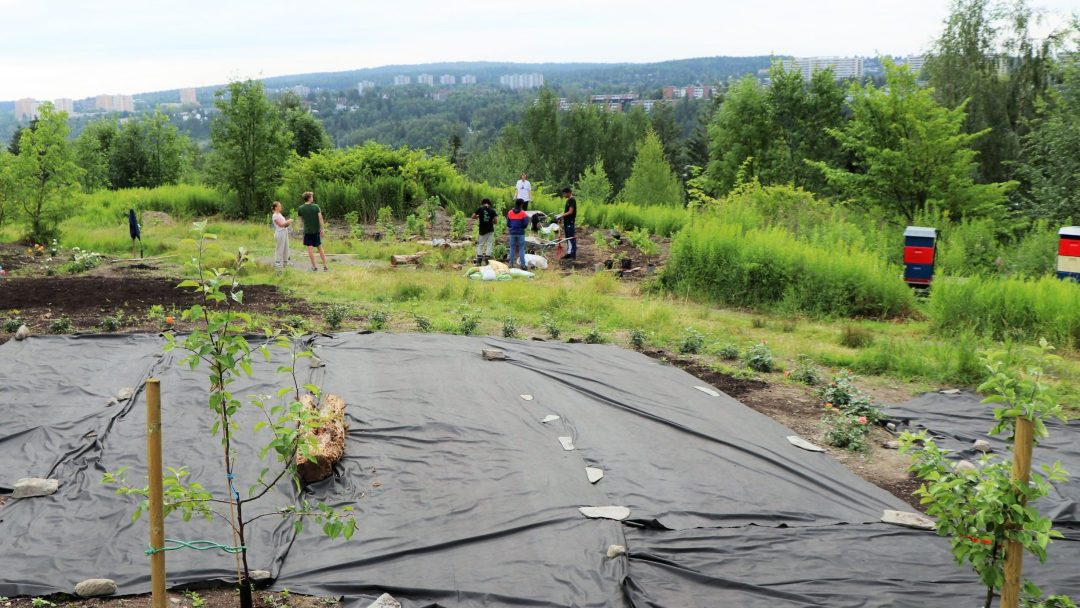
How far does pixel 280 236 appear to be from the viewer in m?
15.0

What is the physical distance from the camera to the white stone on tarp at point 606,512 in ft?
17.5

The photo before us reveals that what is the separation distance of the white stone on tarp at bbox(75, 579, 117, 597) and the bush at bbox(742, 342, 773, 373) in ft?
23.0

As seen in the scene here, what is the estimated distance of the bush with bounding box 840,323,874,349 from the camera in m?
10.7

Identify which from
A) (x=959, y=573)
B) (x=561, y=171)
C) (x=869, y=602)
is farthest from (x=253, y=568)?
(x=561, y=171)

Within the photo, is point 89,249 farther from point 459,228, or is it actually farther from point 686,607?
point 686,607

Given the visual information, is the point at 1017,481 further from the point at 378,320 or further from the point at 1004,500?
the point at 378,320

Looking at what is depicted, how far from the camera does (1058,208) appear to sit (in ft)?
68.5

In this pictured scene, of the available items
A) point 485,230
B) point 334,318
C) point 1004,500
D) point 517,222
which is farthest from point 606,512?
point 485,230

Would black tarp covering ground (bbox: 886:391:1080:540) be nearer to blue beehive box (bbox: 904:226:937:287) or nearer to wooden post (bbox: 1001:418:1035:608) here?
wooden post (bbox: 1001:418:1035:608)

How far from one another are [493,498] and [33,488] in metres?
3.00

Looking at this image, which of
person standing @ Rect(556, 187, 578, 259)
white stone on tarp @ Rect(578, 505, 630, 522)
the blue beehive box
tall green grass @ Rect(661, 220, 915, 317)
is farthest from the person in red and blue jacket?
white stone on tarp @ Rect(578, 505, 630, 522)

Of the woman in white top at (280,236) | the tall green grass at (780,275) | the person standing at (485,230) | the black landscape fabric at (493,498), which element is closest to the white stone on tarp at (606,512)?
Result: the black landscape fabric at (493,498)

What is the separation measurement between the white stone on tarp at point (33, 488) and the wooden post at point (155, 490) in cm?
222

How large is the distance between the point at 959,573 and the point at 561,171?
64.2m
